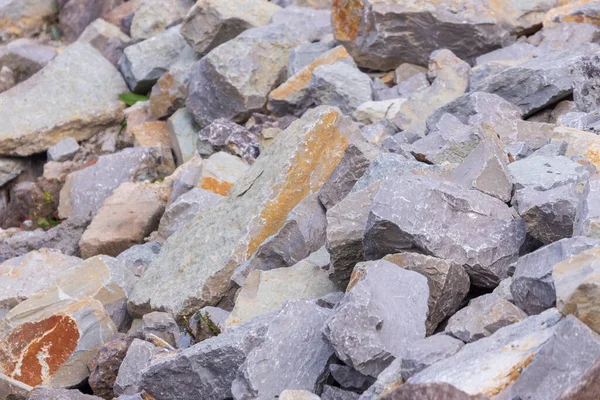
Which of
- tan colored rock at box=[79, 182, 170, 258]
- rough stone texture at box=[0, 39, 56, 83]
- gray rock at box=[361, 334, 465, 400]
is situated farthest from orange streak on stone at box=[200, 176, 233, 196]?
rough stone texture at box=[0, 39, 56, 83]

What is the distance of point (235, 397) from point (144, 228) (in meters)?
3.65

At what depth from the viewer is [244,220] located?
5.46 meters

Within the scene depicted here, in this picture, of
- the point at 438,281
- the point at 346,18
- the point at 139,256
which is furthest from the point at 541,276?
the point at 346,18

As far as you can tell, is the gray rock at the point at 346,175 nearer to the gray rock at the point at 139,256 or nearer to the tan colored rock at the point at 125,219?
the gray rock at the point at 139,256

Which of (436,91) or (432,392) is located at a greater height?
(432,392)

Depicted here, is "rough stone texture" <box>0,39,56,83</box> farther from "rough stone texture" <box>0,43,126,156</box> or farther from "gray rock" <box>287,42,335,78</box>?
"gray rock" <box>287,42,335,78</box>

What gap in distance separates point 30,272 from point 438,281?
3.73 meters

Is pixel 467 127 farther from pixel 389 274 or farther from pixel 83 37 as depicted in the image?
pixel 83 37

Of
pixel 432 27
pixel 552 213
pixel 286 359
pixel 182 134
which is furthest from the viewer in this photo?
pixel 182 134

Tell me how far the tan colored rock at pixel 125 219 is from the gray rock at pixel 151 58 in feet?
9.63

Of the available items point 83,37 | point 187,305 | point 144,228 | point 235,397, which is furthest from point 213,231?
point 83,37

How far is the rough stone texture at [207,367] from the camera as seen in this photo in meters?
3.82

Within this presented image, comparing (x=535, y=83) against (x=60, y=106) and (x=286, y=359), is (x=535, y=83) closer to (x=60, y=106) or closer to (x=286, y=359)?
(x=286, y=359)

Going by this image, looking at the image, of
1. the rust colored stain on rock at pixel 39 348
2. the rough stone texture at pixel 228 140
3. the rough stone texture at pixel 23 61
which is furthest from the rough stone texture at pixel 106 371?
the rough stone texture at pixel 23 61
